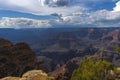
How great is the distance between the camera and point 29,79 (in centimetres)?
7625

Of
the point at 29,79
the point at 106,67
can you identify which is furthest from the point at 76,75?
the point at 29,79

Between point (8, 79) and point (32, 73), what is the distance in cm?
600

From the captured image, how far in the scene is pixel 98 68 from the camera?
70438 mm

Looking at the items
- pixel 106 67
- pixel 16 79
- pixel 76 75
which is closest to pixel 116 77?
pixel 106 67

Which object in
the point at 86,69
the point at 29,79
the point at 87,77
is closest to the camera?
the point at 87,77

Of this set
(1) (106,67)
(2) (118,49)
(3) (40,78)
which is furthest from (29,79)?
(2) (118,49)

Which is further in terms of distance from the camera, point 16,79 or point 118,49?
point 118,49

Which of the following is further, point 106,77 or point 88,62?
point 88,62

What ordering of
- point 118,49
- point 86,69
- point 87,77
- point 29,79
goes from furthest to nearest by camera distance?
point 118,49, point 29,79, point 86,69, point 87,77

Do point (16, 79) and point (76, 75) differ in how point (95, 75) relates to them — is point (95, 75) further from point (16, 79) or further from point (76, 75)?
point (16, 79)

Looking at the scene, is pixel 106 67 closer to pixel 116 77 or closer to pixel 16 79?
pixel 116 77

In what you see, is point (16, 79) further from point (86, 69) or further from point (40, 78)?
point (86, 69)

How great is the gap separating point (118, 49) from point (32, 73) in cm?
2566

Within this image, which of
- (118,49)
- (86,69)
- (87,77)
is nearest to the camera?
(87,77)
